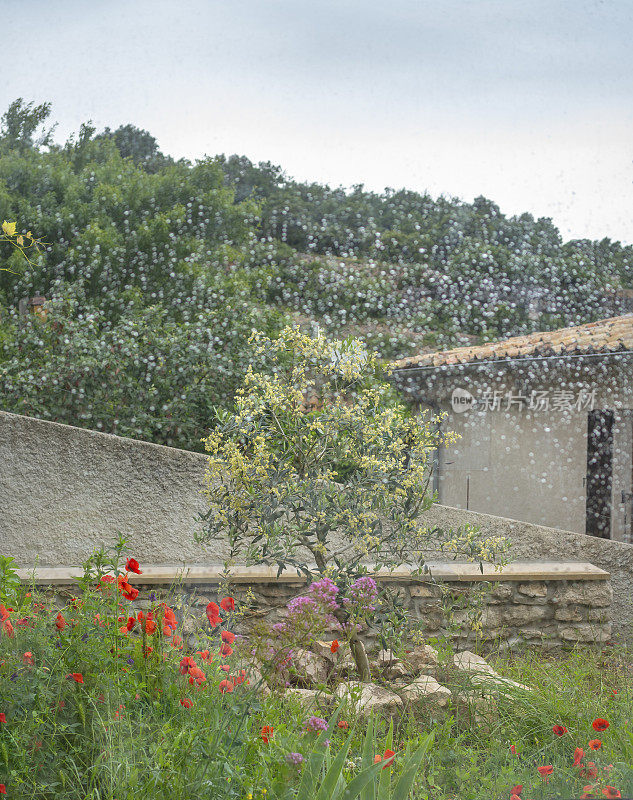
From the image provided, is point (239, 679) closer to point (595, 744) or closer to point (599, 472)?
point (595, 744)

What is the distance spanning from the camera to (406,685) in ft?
6.96

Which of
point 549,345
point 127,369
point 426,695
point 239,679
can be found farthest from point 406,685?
point 549,345

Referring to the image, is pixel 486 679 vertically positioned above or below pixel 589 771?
below

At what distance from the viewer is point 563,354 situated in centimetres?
373

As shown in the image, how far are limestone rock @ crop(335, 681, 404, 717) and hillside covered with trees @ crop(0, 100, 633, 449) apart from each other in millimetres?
1681

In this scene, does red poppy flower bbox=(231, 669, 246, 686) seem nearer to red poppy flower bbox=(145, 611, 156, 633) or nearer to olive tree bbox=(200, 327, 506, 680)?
red poppy flower bbox=(145, 611, 156, 633)

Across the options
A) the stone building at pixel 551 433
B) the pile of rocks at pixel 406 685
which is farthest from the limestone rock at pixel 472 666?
→ the stone building at pixel 551 433

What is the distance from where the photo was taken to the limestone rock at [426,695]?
2062 millimetres

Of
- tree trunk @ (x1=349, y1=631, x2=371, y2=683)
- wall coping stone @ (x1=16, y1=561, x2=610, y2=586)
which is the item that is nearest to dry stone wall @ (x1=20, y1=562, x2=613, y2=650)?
wall coping stone @ (x1=16, y1=561, x2=610, y2=586)

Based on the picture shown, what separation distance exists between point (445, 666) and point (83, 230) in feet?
10.2

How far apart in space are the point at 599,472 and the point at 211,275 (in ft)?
8.13

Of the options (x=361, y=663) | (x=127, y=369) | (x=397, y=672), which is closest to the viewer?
(x=361, y=663)

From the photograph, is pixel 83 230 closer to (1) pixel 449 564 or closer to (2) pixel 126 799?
(1) pixel 449 564

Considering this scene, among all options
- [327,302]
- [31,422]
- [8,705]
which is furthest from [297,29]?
[8,705]
